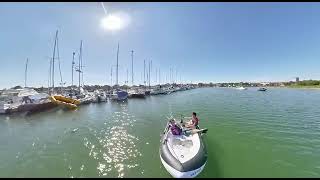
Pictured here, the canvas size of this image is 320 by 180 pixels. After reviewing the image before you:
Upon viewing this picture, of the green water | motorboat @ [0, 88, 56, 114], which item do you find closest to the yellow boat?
motorboat @ [0, 88, 56, 114]

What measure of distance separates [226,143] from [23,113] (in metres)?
33.6

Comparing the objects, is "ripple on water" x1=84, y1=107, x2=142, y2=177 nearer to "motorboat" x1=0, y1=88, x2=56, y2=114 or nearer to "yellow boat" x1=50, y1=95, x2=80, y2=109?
"yellow boat" x1=50, y1=95, x2=80, y2=109

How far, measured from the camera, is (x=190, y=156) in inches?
453

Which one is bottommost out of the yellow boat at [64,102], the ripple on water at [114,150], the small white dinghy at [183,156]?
the ripple on water at [114,150]

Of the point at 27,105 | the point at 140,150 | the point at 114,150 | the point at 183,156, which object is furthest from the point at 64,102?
the point at 183,156

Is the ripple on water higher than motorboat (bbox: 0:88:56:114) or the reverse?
the reverse

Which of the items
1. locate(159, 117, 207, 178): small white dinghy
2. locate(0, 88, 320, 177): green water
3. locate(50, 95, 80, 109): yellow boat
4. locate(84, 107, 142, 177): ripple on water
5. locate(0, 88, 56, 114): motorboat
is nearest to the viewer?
locate(159, 117, 207, 178): small white dinghy

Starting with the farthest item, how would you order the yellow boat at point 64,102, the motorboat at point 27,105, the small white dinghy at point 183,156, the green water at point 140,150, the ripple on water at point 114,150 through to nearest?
the yellow boat at point 64,102
the motorboat at point 27,105
the ripple on water at point 114,150
the green water at point 140,150
the small white dinghy at point 183,156

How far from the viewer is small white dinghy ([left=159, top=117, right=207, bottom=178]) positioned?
10727 mm

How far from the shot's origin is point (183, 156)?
11586mm

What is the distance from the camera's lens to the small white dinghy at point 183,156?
1073cm

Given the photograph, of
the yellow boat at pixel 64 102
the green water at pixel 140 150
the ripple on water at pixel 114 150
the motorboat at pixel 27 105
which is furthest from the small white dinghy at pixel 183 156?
the motorboat at pixel 27 105

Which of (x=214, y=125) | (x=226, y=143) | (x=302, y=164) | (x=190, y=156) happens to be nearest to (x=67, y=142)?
(x=190, y=156)

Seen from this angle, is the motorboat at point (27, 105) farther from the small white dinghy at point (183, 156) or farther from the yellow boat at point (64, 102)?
the small white dinghy at point (183, 156)
